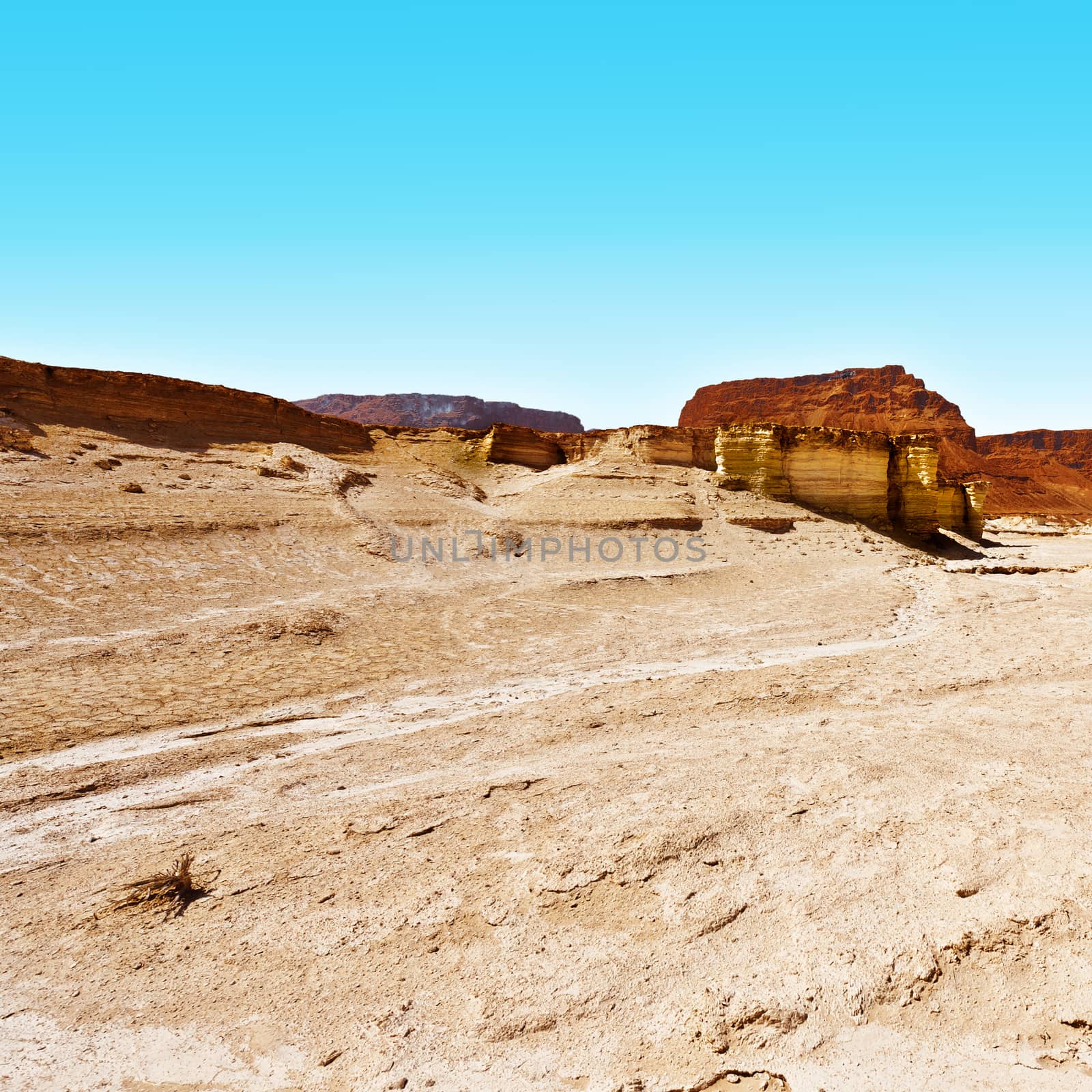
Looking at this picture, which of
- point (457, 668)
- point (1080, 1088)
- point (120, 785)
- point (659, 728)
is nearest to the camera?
point (1080, 1088)

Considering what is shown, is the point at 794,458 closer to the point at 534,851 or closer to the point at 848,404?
the point at 534,851

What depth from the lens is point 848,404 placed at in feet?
275

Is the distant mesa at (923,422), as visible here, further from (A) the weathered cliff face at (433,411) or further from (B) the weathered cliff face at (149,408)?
(B) the weathered cliff face at (149,408)

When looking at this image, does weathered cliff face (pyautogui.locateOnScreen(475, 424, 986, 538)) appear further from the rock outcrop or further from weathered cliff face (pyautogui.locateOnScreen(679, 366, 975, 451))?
weathered cliff face (pyautogui.locateOnScreen(679, 366, 975, 451))

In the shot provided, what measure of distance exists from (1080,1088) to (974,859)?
1498 mm

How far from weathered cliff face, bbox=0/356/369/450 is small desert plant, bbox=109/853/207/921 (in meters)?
19.9

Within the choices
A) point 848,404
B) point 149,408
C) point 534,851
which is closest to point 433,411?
point 848,404

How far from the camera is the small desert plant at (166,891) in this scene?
3.99 metres

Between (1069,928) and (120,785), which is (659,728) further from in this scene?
(120,785)

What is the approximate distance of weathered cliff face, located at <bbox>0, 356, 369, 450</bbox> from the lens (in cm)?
1992

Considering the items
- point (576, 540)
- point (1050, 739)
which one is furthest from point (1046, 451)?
point (1050, 739)

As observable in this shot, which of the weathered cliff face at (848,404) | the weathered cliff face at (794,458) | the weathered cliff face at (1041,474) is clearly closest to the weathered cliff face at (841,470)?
the weathered cliff face at (794,458)

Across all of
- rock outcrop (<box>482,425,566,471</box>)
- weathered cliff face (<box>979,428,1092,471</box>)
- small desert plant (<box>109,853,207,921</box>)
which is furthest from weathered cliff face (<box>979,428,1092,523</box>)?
Result: small desert plant (<box>109,853,207,921</box>)

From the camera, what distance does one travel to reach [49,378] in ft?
67.4
